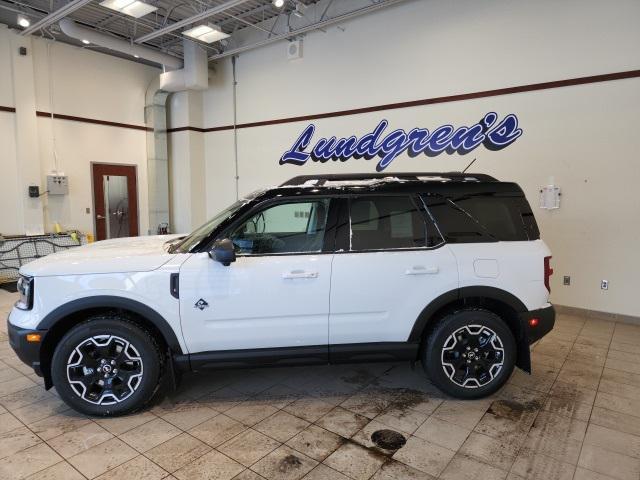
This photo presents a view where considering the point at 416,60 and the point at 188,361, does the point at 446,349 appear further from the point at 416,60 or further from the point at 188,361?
the point at 416,60

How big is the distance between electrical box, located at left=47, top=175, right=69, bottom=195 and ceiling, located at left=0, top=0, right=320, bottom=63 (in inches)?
100

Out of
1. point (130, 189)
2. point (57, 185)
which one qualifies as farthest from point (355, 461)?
point (130, 189)

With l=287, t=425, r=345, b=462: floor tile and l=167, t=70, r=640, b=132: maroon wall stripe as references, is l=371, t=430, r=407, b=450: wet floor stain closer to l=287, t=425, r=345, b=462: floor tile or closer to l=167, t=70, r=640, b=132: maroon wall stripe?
l=287, t=425, r=345, b=462: floor tile

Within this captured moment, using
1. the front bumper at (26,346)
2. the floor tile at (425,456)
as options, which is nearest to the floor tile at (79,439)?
the front bumper at (26,346)

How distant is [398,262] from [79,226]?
7.87m

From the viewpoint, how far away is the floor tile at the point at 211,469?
7.50ft

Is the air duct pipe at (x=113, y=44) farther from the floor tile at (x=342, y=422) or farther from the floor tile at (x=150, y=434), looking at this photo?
the floor tile at (x=342, y=422)

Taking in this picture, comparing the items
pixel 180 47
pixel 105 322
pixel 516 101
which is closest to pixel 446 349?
pixel 105 322

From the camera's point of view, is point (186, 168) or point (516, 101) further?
point (186, 168)

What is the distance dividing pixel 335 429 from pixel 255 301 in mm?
982

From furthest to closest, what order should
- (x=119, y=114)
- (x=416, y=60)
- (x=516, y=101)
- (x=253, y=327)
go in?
(x=119, y=114), (x=416, y=60), (x=516, y=101), (x=253, y=327)

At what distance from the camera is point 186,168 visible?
30.2ft

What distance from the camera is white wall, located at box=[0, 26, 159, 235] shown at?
756 centimetres

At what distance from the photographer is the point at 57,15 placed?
635 cm
